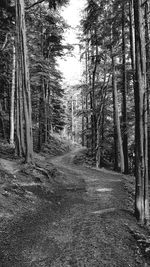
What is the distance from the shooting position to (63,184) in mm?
8227

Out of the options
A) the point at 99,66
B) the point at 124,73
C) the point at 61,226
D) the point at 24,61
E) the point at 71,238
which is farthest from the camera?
the point at 99,66

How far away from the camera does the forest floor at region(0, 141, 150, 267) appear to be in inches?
129

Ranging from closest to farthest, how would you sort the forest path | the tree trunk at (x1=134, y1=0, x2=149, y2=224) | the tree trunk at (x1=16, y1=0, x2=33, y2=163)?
the forest path → the tree trunk at (x1=134, y1=0, x2=149, y2=224) → the tree trunk at (x1=16, y1=0, x2=33, y2=163)

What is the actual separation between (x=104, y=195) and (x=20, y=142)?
15.2ft

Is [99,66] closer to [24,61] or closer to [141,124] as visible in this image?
[24,61]

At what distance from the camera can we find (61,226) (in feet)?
14.9

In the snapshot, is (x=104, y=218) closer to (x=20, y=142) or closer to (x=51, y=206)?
(x=51, y=206)

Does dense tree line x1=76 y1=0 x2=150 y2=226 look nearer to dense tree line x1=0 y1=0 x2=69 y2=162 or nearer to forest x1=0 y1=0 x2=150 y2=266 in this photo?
forest x1=0 y1=0 x2=150 y2=266

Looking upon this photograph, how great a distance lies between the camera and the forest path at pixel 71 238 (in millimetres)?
3199

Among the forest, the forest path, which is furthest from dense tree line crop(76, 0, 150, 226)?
the forest path

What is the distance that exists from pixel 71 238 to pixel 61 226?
628mm

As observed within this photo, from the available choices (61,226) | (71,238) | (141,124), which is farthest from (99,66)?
(71,238)

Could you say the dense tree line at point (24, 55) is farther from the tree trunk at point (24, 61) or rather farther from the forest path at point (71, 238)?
the forest path at point (71, 238)

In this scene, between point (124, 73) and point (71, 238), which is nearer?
point (71, 238)
